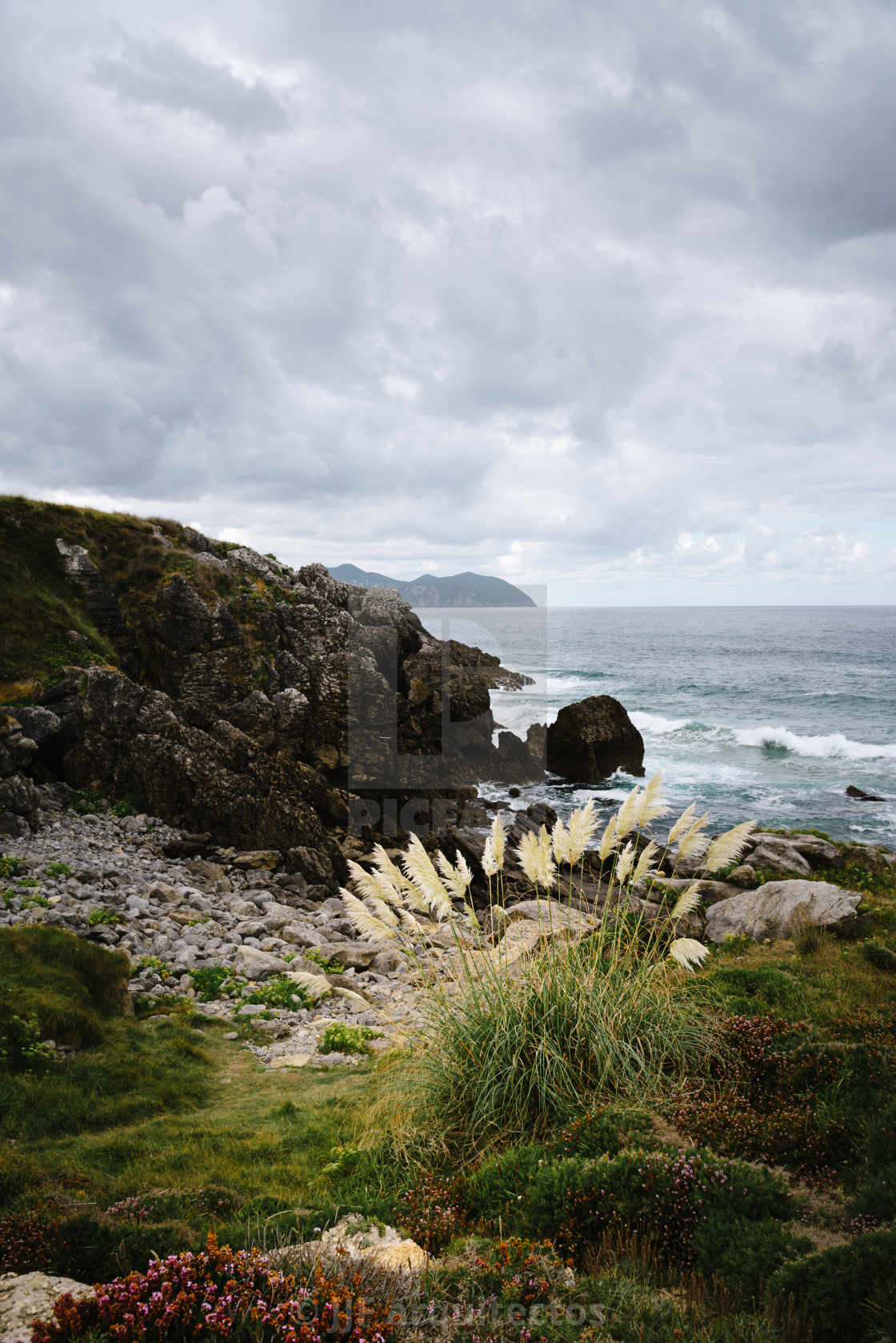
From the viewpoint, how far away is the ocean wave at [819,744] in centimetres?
3272

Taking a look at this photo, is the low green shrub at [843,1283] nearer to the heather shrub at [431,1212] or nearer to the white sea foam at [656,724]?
the heather shrub at [431,1212]

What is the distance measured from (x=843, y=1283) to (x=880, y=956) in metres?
5.92

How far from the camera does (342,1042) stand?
25.8 feet

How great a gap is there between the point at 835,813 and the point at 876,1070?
21.8 m

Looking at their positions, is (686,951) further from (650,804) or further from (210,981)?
(210,981)

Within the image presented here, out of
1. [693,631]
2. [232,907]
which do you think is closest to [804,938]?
[232,907]

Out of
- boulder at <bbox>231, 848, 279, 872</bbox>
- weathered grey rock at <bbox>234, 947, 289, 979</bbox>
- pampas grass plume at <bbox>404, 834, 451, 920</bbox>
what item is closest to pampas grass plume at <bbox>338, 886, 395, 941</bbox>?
pampas grass plume at <bbox>404, 834, 451, 920</bbox>

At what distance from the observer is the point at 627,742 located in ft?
96.4

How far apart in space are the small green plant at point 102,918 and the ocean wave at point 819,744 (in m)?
32.7

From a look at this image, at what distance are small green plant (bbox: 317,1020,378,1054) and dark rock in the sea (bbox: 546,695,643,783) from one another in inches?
832

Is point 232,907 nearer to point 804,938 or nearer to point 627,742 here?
point 804,938

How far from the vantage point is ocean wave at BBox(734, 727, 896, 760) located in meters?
32.7

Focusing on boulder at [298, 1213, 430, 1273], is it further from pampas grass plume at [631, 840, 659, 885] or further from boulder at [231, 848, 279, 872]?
boulder at [231, 848, 279, 872]

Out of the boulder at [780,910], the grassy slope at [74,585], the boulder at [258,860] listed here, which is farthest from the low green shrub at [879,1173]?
the grassy slope at [74,585]
